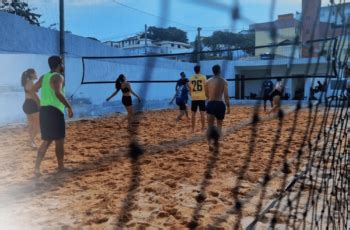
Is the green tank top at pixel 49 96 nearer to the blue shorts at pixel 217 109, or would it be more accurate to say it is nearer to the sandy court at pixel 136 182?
the sandy court at pixel 136 182

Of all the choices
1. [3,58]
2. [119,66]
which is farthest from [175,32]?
[119,66]

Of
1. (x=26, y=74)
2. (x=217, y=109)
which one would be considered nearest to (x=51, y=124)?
(x=26, y=74)

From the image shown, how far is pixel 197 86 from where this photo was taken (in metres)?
6.89

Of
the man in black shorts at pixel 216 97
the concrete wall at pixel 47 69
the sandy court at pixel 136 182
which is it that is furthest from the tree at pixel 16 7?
the man in black shorts at pixel 216 97

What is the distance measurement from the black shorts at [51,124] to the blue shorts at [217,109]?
6.96 feet

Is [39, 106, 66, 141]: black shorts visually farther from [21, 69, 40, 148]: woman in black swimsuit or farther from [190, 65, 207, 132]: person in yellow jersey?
Result: [190, 65, 207, 132]: person in yellow jersey

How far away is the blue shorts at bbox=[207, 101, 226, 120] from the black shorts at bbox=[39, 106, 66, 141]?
2.12 meters

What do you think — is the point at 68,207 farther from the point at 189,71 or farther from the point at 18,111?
the point at 189,71

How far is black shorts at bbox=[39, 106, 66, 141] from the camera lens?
12.9 feet

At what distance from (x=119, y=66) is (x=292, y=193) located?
9.58m

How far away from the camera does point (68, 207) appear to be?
308 cm

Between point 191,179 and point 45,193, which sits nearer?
point 45,193

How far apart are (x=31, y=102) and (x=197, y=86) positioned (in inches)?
109

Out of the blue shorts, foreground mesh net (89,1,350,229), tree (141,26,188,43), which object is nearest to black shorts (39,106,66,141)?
foreground mesh net (89,1,350,229)
